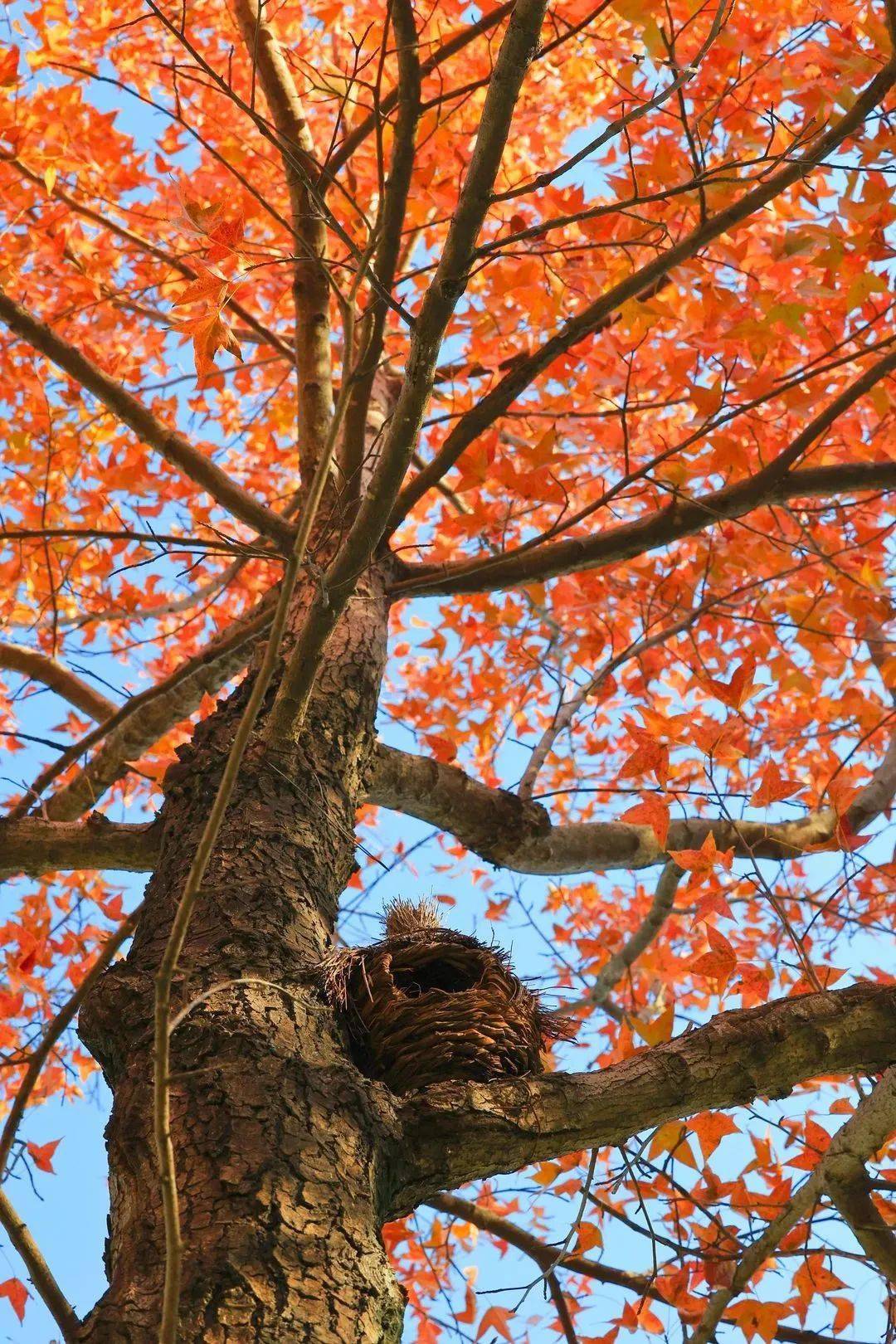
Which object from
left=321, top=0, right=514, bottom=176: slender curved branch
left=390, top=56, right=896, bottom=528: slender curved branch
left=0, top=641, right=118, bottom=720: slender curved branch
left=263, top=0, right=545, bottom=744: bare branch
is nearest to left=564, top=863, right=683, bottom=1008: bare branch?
left=390, top=56, right=896, bottom=528: slender curved branch

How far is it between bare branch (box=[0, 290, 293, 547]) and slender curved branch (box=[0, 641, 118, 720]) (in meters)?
1.07

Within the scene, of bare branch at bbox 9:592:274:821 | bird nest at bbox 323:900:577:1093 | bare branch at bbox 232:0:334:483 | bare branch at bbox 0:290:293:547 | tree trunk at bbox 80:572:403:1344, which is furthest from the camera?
bare branch at bbox 232:0:334:483

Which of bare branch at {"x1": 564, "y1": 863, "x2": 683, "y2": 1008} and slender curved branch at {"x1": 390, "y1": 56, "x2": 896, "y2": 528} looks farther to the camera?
bare branch at {"x1": 564, "y1": 863, "x2": 683, "y2": 1008}

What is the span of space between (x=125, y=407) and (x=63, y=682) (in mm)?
1177

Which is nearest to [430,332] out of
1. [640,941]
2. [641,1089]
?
[641,1089]

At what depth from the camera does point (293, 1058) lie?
1.73 metres

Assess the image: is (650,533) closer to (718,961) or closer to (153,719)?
(718,961)

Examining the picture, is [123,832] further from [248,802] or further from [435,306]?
[435,306]

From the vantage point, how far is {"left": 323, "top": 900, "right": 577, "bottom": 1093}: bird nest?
195 cm

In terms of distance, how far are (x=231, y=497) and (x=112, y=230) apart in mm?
1635

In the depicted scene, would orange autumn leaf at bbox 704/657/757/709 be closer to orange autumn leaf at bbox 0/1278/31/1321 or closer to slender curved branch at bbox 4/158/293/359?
slender curved branch at bbox 4/158/293/359

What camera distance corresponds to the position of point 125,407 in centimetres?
322

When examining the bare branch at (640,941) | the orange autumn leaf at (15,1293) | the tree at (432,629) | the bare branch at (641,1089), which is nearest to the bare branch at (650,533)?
the tree at (432,629)

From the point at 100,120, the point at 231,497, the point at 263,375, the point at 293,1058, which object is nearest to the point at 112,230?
the point at 100,120
